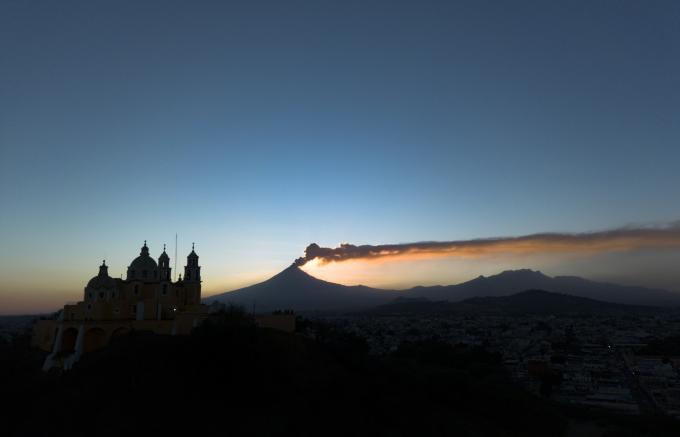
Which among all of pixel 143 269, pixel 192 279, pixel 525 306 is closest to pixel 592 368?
pixel 192 279

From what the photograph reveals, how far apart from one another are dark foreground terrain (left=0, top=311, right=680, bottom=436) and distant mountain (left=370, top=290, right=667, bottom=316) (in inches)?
5296

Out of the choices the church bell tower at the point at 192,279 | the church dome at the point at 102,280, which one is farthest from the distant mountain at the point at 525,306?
the church dome at the point at 102,280

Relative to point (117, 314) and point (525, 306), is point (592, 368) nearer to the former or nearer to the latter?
point (117, 314)

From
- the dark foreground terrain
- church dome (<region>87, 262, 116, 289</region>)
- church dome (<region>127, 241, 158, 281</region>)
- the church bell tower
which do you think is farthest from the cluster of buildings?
church dome (<region>87, 262, 116, 289</region>)

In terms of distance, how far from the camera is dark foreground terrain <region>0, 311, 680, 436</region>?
20.5 m

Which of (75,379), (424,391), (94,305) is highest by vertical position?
(94,305)

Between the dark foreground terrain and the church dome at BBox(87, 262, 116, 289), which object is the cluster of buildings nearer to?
the dark foreground terrain

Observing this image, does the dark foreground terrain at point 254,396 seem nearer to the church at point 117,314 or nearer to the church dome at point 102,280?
the church at point 117,314

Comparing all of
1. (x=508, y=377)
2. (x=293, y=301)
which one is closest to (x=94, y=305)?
(x=508, y=377)

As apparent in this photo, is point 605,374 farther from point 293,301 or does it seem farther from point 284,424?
point 293,301

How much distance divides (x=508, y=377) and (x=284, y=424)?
2301cm

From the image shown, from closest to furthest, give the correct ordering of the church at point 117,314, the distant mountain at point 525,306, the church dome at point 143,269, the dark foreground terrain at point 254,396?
the dark foreground terrain at point 254,396 → the church at point 117,314 → the church dome at point 143,269 → the distant mountain at point 525,306

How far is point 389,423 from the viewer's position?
22047mm

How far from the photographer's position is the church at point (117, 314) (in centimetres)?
2769
